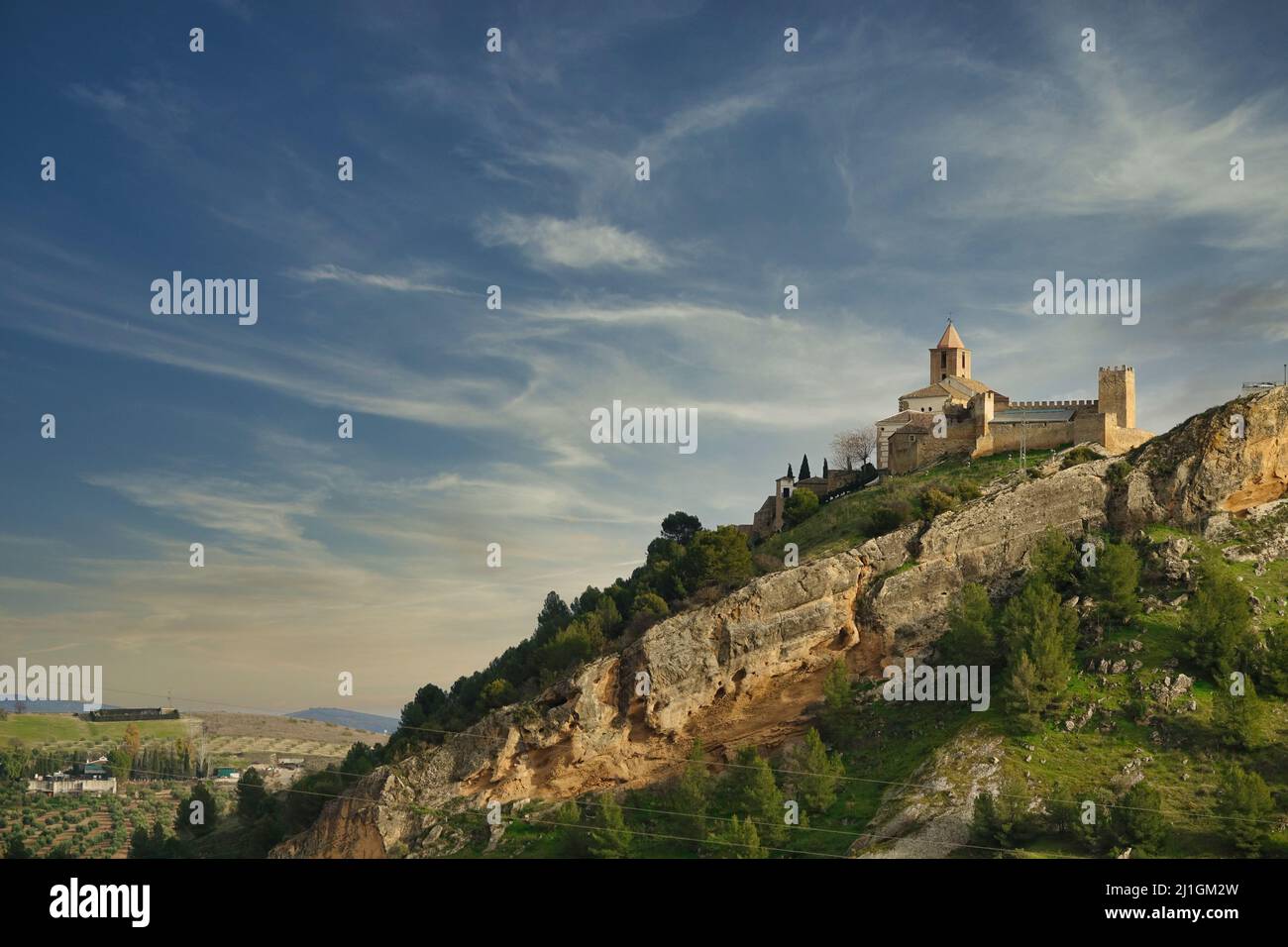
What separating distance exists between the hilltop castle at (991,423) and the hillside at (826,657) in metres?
3.87

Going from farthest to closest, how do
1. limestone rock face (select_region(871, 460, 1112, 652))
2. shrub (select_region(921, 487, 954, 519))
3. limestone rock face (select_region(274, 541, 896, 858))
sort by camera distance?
shrub (select_region(921, 487, 954, 519)), limestone rock face (select_region(274, 541, 896, 858)), limestone rock face (select_region(871, 460, 1112, 652))

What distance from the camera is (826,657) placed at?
71.6 m

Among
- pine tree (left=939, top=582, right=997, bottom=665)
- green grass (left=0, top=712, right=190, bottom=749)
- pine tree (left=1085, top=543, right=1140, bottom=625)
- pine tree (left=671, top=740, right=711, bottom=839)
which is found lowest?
green grass (left=0, top=712, right=190, bottom=749)

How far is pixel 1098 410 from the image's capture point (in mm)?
79750

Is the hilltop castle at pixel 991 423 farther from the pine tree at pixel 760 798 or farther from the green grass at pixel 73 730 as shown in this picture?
the green grass at pixel 73 730

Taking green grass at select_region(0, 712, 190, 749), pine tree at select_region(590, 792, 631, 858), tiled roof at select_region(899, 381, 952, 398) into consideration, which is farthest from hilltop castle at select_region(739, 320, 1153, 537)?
green grass at select_region(0, 712, 190, 749)

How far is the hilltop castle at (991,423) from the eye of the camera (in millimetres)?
78812

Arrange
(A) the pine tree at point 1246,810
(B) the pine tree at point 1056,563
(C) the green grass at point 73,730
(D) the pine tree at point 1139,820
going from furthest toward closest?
(C) the green grass at point 73,730 < (B) the pine tree at point 1056,563 < (D) the pine tree at point 1139,820 < (A) the pine tree at point 1246,810

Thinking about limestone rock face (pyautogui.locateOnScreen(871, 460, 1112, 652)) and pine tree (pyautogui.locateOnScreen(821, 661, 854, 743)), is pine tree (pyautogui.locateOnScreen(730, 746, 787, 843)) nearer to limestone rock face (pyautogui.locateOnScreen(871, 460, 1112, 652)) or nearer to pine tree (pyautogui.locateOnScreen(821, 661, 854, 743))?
pine tree (pyautogui.locateOnScreen(821, 661, 854, 743))

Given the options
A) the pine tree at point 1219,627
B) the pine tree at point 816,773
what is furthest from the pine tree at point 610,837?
the pine tree at point 1219,627

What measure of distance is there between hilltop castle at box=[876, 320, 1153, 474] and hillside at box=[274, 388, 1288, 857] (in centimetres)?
387

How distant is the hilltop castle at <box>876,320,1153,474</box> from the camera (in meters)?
78.8
